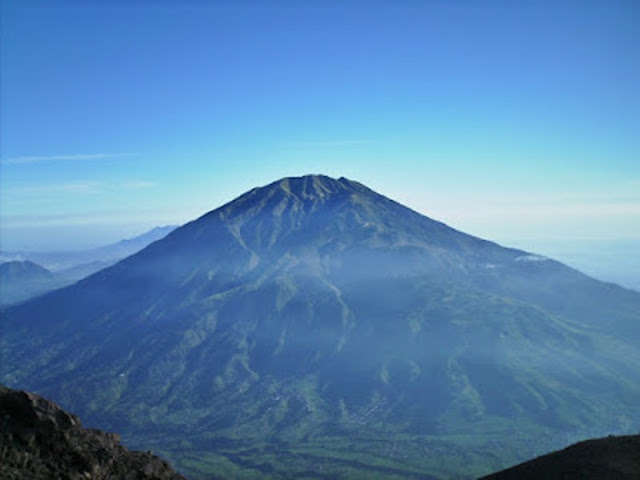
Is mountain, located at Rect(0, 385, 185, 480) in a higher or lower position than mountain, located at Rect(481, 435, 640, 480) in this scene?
higher

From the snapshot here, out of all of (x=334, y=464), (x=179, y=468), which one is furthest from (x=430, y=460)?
(x=179, y=468)

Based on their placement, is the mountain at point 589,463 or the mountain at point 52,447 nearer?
the mountain at point 52,447

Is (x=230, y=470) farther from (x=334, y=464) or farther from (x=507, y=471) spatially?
(x=507, y=471)

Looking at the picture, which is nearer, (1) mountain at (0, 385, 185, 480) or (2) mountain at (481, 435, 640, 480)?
(1) mountain at (0, 385, 185, 480)

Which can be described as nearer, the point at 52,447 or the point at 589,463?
the point at 52,447
